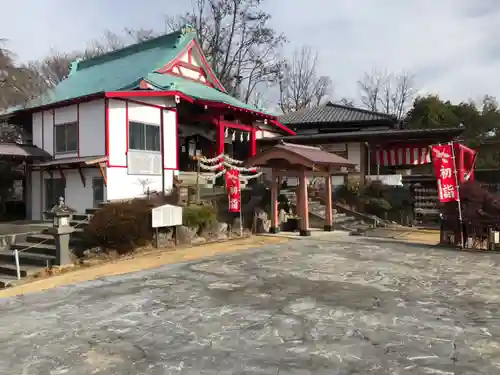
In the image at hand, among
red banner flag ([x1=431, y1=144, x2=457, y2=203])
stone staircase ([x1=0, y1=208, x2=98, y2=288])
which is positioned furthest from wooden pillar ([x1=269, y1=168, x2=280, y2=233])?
stone staircase ([x1=0, y1=208, x2=98, y2=288])

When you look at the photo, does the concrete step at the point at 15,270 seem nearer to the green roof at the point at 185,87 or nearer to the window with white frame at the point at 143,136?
the window with white frame at the point at 143,136

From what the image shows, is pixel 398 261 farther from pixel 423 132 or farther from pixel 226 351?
pixel 423 132

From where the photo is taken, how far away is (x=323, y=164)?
14258mm

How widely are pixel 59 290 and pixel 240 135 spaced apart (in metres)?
15.2

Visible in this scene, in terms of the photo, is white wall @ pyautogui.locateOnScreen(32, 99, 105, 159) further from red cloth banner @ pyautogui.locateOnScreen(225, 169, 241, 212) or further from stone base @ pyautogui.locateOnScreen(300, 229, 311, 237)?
stone base @ pyautogui.locateOnScreen(300, 229, 311, 237)

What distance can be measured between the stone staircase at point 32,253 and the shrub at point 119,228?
1.74 ft

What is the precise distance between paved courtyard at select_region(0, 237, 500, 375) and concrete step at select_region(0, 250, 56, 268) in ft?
11.0

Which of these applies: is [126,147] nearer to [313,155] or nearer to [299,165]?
[299,165]

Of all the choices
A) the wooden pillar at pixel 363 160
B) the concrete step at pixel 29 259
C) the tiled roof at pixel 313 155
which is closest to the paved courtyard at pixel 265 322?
the concrete step at pixel 29 259

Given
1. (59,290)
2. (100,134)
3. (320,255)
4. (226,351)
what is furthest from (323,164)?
(226,351)

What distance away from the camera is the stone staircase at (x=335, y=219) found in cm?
1819

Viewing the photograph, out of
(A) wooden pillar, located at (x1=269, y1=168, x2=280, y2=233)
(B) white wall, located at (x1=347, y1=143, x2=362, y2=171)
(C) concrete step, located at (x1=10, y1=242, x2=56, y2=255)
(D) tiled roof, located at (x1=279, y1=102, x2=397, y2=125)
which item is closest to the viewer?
(C) concrete step, located at (x1=10, y1=242, x2=56, y2=255)

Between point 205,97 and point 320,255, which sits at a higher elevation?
point 205,97

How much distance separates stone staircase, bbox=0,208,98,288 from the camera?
10.5m
